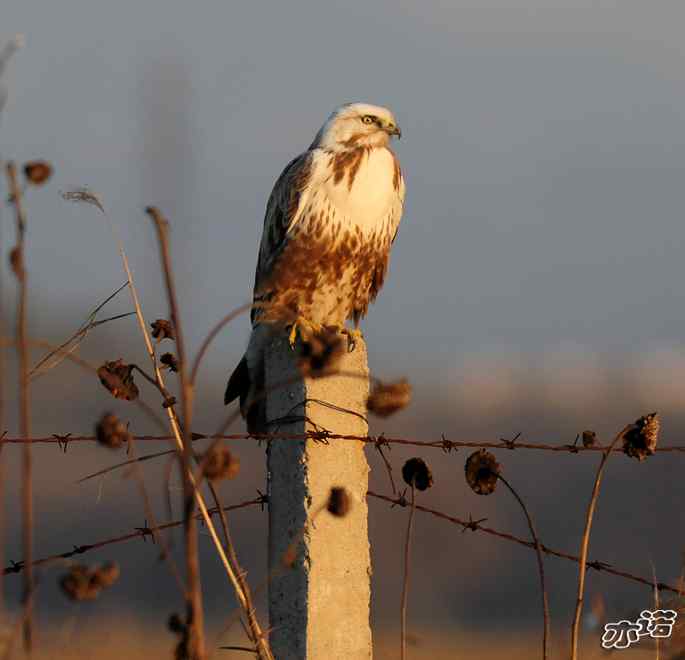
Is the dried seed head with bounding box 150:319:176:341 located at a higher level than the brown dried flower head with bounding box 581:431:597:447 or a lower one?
higher

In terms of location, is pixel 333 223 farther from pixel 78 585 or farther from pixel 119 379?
pixel 78 585

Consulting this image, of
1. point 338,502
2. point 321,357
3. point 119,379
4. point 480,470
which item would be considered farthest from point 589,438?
point 321,357

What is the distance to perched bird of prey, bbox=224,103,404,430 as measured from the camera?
6.07 meters

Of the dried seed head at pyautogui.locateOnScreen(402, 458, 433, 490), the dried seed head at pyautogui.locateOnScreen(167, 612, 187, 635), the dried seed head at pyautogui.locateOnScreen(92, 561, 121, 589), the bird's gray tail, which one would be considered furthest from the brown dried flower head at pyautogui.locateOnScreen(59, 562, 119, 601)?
the bird's gray tail

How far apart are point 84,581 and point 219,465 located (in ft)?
1.12

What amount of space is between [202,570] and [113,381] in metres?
25.5

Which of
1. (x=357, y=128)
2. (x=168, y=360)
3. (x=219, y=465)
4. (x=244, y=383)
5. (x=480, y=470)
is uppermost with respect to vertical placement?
(x=357, y=128)

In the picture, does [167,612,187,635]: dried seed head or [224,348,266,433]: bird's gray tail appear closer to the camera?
[167,612,187,635]: dried seed head

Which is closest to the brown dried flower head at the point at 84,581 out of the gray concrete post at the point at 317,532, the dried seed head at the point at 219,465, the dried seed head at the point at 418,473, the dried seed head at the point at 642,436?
the dried seed head at the point at 219,465

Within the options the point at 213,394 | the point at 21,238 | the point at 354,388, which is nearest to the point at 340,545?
the point at 354,388

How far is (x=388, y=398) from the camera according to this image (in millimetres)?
2492

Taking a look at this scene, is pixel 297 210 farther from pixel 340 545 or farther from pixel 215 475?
pixel 215 475

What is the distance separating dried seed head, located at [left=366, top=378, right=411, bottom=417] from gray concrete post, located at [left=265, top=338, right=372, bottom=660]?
4.32 feet

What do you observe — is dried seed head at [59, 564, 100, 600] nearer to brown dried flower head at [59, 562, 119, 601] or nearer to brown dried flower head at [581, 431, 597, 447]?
brown dried flower head at [59, 562, 119, 601]
